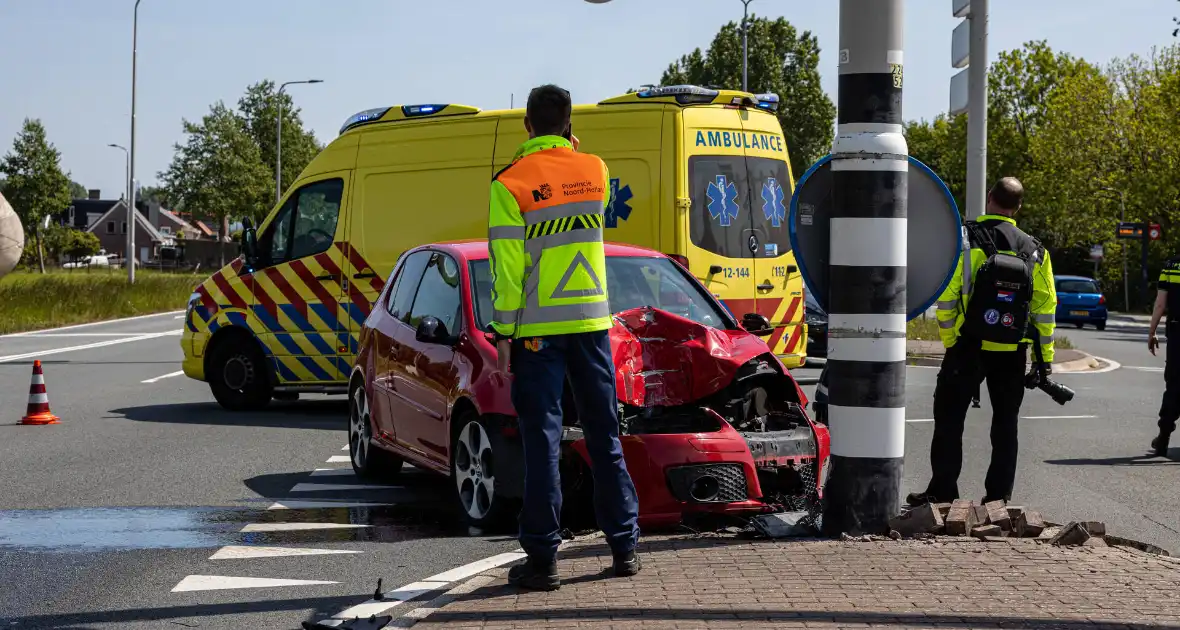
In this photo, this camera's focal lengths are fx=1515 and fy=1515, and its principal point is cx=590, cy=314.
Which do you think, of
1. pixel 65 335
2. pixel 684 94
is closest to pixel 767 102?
pixel 684 94

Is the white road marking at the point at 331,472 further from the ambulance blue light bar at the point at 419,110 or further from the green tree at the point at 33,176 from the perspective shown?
the green tree at the point at 33,176

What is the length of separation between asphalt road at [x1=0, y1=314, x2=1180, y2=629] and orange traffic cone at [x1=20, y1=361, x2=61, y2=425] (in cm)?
21

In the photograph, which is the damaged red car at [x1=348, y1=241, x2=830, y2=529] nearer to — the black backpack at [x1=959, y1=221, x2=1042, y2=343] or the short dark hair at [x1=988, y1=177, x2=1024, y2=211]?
the black backpack at [x1=959, y1=221, x2=1042, y2=343]

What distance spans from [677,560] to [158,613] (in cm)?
199

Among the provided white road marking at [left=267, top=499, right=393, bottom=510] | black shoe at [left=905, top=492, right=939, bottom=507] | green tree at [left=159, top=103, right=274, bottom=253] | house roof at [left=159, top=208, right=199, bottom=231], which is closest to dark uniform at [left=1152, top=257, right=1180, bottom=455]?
black shoe at [left=905, top=492, right=939, bottom=507]

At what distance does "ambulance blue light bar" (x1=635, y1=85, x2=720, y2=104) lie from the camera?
1268cm

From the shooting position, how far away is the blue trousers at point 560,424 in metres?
5.58

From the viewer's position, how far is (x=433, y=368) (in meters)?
8.26

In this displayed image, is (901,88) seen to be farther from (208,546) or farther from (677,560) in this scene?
(208,546)

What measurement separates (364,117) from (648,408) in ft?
24.0

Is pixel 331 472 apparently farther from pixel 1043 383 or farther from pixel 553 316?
pixel 553 316

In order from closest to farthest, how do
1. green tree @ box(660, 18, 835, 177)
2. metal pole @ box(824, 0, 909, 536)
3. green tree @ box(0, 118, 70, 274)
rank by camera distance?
metal pole @ box(824, 0, 909, 536)
green tree @ box(660, 18, 835, 177)
green tree @ box(0, 118, 70, 274)

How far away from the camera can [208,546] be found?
Result: 7055 millimetres

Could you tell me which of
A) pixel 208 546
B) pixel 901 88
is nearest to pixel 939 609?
pixel 901 88
